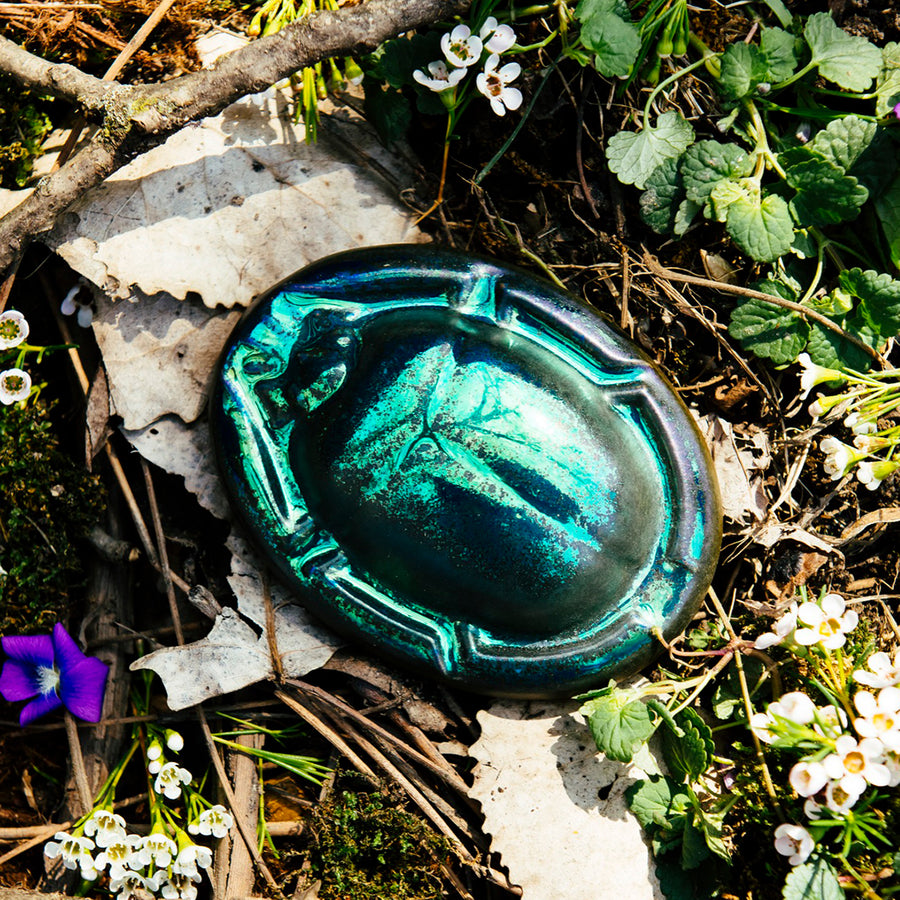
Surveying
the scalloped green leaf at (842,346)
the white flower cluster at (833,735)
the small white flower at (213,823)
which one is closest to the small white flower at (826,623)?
the white flower cluster at (833,735)

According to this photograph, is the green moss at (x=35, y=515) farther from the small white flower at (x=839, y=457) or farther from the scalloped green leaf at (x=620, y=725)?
the small white flower at (x=839, y=457)

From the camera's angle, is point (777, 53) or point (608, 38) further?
point (777, 53)

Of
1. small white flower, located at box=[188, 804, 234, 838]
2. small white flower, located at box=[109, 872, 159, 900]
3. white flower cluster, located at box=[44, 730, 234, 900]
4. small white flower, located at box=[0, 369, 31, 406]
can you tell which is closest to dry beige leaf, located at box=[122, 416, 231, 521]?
small white flower, located at box=[0, 369, 31, 406]

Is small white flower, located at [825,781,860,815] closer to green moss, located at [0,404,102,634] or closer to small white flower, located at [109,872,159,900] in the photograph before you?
small white flower, located at [109,872,159,900]

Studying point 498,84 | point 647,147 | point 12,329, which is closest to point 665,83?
point 647,147

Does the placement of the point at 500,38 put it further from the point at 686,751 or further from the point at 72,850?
the point at 72,850
